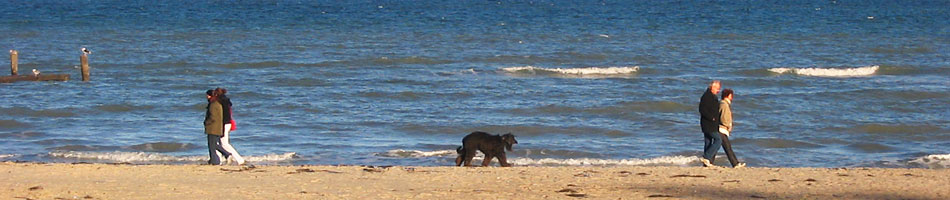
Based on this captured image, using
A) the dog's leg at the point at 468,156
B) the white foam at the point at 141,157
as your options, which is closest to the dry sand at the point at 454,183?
the dog's leg at the point at 468,156

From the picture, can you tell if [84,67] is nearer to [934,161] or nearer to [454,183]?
[454,183]

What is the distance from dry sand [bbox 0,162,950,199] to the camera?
12.5 metres

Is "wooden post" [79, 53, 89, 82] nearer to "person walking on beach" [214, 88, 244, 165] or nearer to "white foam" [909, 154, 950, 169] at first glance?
"person walking on beach" [214, 88, 244, 165]

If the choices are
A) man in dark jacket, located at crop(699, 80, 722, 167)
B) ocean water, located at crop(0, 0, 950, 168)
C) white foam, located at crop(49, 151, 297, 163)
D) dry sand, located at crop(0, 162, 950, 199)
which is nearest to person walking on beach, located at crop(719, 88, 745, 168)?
man in dark jacket, located at crop(699, 80, 722, 167)

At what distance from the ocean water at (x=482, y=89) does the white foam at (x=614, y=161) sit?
4 cm

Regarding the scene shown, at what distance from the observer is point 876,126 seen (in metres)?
21.6

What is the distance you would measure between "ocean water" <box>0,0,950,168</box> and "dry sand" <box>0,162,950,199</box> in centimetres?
277

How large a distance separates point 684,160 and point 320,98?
34.5 ft

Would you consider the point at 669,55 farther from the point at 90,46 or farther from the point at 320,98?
the point at 90,46

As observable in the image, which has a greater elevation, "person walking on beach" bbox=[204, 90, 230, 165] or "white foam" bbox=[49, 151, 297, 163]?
"person walking on beach" bbox=[204, 90, 230, 165]

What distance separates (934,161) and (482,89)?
1229 centimetres

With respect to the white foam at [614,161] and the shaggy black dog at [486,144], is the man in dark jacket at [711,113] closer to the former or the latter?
the shaggy black dog at [486,144]

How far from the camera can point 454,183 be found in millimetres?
13500

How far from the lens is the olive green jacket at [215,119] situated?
1504 cm
